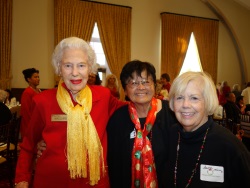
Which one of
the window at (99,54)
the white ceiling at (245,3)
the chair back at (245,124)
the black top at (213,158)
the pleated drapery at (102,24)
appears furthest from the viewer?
the white ceiling at (245,3)

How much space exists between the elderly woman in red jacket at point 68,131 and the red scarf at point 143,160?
227mm

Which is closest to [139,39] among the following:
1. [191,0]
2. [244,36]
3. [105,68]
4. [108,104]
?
[105,68]

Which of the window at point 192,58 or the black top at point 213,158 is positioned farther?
the window at point 192,58

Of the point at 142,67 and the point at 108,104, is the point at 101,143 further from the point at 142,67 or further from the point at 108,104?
the point at 142,67

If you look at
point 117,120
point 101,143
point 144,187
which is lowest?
point 144,187

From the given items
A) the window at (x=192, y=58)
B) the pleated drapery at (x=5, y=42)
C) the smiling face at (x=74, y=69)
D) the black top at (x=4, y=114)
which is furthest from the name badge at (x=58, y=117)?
the window at (x=192, y=58)

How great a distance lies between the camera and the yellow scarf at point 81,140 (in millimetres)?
1806

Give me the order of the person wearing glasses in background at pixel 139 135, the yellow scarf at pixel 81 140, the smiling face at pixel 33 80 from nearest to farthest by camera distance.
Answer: the yellow scarf at pixel 81 140
the person wearing glasses in background at pixel 139 135
the smiling face at pixel 33 80

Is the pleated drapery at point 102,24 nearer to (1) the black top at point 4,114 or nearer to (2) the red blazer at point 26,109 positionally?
(2) the red blazer at point 26,109

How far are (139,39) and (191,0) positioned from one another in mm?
2983

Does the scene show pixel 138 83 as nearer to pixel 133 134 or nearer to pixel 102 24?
pixel 133 134

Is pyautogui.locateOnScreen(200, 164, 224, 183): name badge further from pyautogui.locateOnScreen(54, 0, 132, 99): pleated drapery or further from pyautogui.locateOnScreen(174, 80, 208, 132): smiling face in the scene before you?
pyautogui.locateOnScreen(54, 0, 132, 99): pleated drapery

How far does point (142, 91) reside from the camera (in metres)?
1.99

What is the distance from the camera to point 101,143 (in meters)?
1.96
